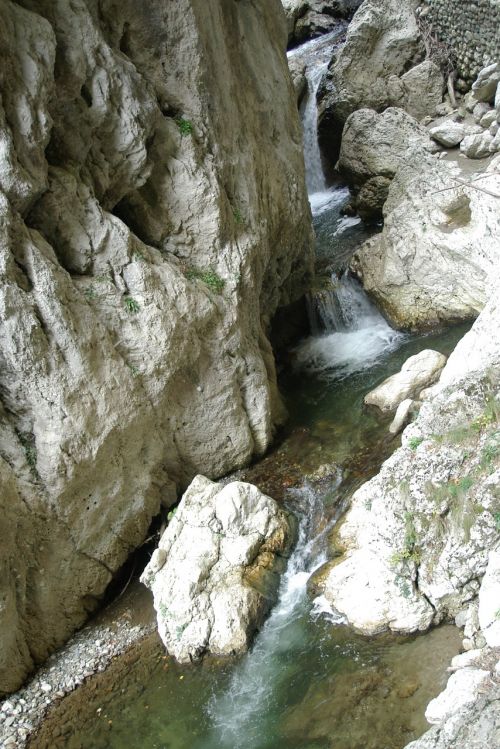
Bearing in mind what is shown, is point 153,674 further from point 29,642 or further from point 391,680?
point 391,680

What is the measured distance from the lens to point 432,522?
667 centimetres

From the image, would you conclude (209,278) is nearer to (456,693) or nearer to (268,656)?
(268,656)

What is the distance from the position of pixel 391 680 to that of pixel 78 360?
16.6ft

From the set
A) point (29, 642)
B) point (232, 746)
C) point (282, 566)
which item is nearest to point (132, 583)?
point (29, 642)

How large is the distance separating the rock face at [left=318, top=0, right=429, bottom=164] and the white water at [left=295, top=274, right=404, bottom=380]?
7897 millimetres

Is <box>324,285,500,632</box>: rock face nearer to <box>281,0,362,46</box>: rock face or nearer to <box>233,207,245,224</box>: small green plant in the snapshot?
<box>233,207,245,224</box>: small green plant

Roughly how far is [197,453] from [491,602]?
5.17m

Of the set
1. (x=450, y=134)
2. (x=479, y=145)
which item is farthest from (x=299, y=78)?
(x=479, y=145)

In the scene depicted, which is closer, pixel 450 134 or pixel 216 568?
pixel 216 568

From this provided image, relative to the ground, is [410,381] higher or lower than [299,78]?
lower

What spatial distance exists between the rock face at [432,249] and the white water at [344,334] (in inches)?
14.5

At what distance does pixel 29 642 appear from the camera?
25.3 feet

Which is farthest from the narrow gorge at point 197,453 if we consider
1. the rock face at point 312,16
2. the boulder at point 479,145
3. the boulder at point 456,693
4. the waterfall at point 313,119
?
the rock face at point 312,16

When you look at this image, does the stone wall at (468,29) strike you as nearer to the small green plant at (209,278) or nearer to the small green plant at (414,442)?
the small green plant at (209,278)
